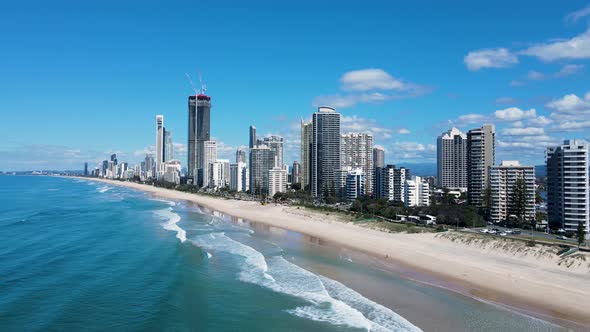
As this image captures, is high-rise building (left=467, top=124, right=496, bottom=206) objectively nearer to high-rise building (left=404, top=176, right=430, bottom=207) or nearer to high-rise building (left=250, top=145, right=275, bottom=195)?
high-rise building (left=404, top=176, right=430, bottom=207)

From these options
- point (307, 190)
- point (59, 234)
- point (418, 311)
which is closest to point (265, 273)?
point (418, 311)

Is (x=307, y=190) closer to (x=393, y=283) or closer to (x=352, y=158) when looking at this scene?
(x=352, y=158)

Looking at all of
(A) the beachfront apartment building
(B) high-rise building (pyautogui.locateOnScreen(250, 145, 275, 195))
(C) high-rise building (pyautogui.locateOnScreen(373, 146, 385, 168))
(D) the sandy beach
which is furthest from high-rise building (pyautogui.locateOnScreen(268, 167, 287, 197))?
(D) the sandy beach

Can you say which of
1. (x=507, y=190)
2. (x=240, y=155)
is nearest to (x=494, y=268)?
(x=507, y=190)

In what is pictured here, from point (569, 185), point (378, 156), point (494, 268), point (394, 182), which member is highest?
point (378, 156)

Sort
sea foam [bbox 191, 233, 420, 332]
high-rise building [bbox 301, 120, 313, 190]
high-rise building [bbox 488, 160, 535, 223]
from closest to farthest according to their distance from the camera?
sea foam [bbox 191, 233, 420, 332], high-rise building [bbox 488, 160, 535, 223], high-rise building [bbox 301, 120, 313, 190]

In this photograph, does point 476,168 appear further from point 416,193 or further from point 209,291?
point 209,291
